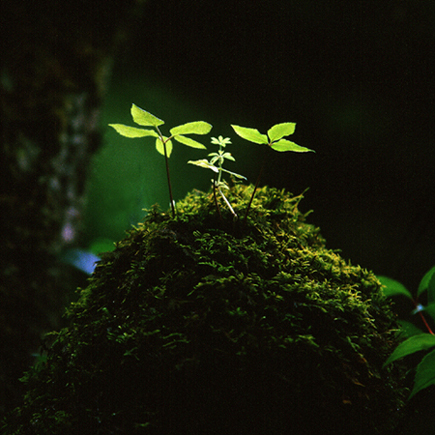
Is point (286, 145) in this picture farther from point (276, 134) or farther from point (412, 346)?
point (412, 346)

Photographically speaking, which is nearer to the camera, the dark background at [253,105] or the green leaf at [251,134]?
the green leaf at [251,134]

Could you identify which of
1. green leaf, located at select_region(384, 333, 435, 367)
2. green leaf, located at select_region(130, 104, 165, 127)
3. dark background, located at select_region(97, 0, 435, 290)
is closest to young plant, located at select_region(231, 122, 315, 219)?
green leaf, located at select_region(130, 104, 165, 127)

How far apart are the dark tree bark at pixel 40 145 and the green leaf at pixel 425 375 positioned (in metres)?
1.88

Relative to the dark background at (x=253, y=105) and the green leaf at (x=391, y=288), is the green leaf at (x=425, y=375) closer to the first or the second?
the green leaf at (x=391, y=288)

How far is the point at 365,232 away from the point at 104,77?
2634 mm

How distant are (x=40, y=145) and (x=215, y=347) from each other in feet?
5.60

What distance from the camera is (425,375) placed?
1.92ft

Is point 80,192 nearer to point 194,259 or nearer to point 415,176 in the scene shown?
point 194,259

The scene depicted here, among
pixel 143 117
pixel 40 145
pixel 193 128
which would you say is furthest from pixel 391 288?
pixel 40 145

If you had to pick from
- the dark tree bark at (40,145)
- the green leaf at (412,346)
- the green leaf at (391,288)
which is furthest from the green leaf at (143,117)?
the dark tree bark at (40,145)

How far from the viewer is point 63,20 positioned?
1724 millimetres

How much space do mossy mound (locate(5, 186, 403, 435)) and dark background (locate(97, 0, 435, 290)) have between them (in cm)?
185

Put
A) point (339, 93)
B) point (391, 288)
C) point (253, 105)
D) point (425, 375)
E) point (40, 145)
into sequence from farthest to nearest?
1. point (253, 105)
2. point (339, 93)
3. point (40, 145)
4. point (391, 288)
5. point (425, 375)

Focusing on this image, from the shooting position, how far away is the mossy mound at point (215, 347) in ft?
1.87
